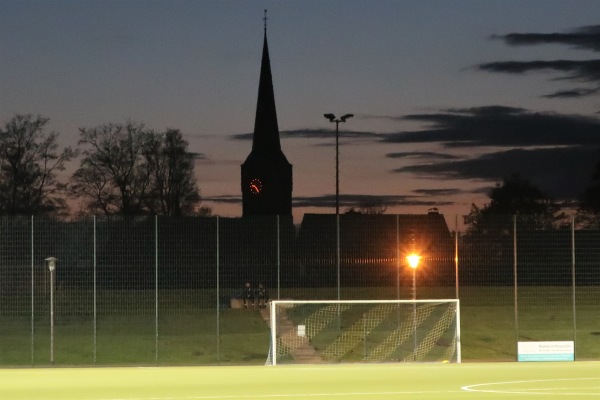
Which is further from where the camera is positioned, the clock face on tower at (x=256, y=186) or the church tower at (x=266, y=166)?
the clock face on tower at (x=256, y=186)

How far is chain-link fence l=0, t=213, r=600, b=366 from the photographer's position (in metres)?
22.0

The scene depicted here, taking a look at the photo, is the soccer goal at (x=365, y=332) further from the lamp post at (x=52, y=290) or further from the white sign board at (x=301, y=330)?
the lamp post at (x=52, y=290)

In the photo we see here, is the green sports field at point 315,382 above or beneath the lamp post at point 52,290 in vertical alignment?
beneath

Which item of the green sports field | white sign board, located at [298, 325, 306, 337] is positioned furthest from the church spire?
the green sports field

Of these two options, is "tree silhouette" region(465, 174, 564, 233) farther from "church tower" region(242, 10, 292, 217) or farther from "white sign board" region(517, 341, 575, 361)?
"white sign board" region(517, 341, 575, 361)

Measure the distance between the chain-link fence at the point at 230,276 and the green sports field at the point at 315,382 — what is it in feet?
5.70

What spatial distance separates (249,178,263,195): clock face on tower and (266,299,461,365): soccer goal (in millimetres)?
48546

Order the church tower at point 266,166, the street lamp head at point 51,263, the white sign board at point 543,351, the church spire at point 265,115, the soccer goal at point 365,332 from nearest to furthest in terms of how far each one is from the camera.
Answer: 1. the street lamp head at point 51,263
2. the white sign board at point 543,351
3. the soccer goal at point 365,332
4. the church spire at point 265,115
5. the church tower at point 266,166

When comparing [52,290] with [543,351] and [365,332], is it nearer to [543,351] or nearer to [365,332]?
[365,332]

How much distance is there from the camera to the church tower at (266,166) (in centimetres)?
7061

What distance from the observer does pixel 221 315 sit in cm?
2359

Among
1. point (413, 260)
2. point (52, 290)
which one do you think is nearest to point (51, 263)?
point (52, 290)

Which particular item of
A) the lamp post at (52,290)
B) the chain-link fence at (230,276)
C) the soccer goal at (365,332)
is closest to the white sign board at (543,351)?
the chain-link fence at (230,276)

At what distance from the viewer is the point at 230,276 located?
2288 cm
